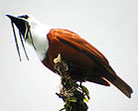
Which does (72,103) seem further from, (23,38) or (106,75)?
(23,38)

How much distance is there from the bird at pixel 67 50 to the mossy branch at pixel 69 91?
0.07 metres

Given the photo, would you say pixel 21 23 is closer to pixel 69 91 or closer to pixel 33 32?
pixel 33 32

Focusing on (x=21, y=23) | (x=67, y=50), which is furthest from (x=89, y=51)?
(x=21, y=23)

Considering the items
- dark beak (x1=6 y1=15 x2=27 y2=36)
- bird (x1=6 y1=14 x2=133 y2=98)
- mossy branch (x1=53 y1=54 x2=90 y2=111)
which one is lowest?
mossy branch (x1=53 y1=54 x2=90 y2=111)

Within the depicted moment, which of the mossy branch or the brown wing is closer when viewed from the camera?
the mossy branch

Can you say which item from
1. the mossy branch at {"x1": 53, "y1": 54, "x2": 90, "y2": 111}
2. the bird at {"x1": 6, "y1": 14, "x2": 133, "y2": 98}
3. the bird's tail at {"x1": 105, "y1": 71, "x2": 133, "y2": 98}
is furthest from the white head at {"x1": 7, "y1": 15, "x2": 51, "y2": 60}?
the bird's tail at {"x1": 105, "y1": 71, "x2": 133, "y2": 98}

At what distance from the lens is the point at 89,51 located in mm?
2346

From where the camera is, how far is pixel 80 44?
7.76 ft

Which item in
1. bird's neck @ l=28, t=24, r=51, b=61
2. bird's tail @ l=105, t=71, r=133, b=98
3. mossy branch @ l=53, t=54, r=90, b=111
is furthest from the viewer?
bird's tail @ l=105, t=71, r=133, b=98

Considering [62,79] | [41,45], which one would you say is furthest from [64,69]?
[41,45]

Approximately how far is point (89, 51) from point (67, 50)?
7.4 inches

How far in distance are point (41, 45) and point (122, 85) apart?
29.7 inches

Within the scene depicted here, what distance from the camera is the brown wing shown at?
2332 millimetres

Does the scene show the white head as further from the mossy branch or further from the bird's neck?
the mossy branch
